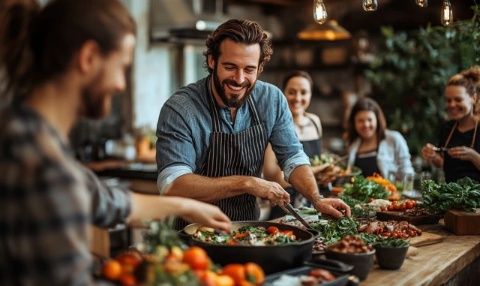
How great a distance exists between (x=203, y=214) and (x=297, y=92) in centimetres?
329

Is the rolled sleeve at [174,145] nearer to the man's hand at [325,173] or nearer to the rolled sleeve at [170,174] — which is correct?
the rolled sleeve at [170,174]

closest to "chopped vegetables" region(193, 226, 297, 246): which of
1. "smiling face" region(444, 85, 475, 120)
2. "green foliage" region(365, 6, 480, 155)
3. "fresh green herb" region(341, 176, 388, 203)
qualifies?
"fresh green herb" region(341, 176, 388, 203)

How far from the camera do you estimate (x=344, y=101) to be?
9156 mm

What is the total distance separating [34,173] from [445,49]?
6.13 meters

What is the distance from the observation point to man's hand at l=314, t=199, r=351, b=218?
3.06 metres

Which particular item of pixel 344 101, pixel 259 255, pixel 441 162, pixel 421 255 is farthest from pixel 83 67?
pixel 344 101

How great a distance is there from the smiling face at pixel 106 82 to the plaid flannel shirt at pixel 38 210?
17cm

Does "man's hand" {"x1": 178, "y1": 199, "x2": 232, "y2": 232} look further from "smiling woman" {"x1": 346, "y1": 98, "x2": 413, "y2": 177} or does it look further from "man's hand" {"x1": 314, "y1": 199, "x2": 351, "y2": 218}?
"smiling woman" {"x1": 346, "y1": 98, "x2": 413, "y2": 177}

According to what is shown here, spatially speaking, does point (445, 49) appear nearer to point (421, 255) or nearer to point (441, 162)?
point (441, 162)

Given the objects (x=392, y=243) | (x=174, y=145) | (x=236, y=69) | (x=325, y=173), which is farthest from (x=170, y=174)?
(x=325, y=173)

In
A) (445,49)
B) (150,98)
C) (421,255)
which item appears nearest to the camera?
(421,255)

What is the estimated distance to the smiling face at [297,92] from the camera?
17.3 ft

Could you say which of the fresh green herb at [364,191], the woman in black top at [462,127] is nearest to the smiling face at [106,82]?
the fresh green herb at [364,191]

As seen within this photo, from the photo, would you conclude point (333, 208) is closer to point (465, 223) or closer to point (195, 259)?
point (465, 223)
